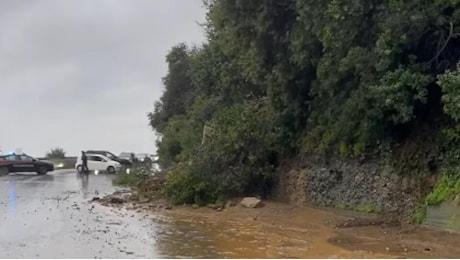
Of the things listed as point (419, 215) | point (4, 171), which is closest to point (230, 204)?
point (419, 215)

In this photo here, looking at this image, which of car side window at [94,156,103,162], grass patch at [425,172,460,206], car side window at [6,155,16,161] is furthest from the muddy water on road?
car side window at [94,156,103,162]

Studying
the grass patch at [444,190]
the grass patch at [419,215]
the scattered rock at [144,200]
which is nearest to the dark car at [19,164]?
the scattered rock at [144,200]

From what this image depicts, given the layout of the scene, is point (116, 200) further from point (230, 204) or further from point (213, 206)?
point (230, 204)

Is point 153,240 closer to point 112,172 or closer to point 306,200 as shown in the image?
point 306,200

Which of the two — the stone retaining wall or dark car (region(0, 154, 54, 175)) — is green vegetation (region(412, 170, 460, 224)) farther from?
Result: dark car (region(0, 154, 54, 175))

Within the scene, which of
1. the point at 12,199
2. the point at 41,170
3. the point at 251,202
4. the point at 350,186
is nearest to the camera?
the point at 350,186

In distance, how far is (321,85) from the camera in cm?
1903

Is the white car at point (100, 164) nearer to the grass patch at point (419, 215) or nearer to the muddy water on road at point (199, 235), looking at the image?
the muddy water on road at point (199, 235)

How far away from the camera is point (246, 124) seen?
22.6 metres

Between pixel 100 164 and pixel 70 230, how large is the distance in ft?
117

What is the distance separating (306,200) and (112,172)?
1240 inches

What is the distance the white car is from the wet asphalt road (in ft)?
79.1

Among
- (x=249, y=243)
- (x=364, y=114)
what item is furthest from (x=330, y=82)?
(x=249, y=243)

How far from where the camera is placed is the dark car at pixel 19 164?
4631cm
